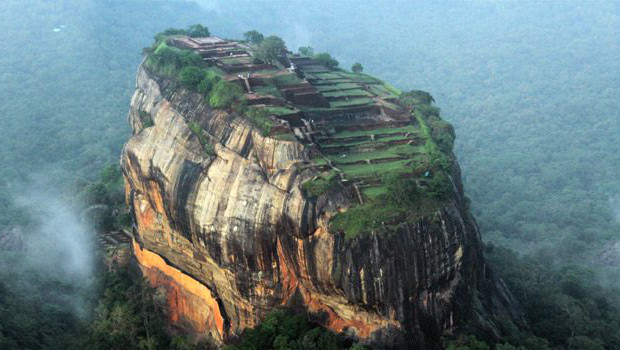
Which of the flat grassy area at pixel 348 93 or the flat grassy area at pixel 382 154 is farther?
the flat grassy area at pixel 348 93

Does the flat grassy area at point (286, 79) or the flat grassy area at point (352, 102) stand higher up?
the flat grassy area at point (286, 79)

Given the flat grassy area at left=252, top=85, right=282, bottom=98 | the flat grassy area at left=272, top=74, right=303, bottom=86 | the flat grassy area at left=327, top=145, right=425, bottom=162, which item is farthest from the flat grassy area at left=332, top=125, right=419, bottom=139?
the flat grassy area at left=272, top=74, right=303, bottom=86

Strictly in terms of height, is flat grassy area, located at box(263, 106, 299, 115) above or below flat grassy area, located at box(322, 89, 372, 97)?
below

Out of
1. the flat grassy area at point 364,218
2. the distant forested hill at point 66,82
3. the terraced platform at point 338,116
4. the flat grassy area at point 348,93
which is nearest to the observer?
the flat grassy area at point 364,218

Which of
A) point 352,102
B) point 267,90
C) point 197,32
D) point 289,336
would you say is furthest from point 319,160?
point 197,32

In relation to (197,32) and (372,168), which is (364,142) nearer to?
(372,168)

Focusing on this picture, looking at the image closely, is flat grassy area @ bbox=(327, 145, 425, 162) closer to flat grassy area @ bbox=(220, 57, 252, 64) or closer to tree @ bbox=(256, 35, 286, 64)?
tree @ bbox=(256, 35, 286, 64)

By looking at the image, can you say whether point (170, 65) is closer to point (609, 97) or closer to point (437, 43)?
point (609, 97)

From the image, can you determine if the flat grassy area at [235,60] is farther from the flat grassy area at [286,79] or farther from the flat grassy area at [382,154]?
the flat grassy area at [382,154]

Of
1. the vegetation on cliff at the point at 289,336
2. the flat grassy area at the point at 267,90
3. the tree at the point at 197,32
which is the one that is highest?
the tree at the point at 197,32

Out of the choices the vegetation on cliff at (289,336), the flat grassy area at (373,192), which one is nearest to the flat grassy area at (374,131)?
the flat grassy area at (373,192)
